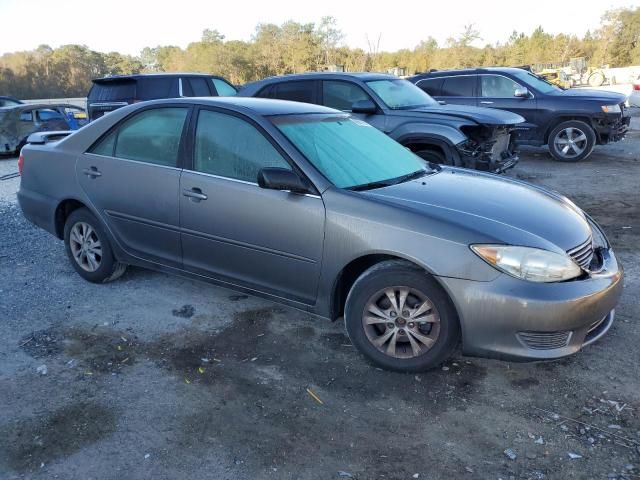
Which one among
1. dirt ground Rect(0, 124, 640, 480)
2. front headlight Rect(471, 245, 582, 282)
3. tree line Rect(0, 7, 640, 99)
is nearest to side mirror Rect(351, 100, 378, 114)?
dirt ground Rect(0, 124, 640, 480)

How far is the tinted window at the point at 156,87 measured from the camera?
11.0 m

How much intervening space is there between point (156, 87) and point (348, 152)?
8.35 metres

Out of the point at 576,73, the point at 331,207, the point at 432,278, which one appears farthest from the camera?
the point at 576,73

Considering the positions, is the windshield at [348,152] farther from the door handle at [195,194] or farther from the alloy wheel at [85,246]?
the alloy wheel at [85,246]

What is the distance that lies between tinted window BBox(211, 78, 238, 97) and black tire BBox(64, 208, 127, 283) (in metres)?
7.33

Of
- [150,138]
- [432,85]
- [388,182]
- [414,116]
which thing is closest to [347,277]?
[388,182]

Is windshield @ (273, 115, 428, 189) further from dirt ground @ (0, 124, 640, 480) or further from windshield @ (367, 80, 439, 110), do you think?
windshield @ (367, 80, 439, 110)

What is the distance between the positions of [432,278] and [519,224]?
2.11 feet

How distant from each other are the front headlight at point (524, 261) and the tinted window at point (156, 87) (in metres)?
9.40

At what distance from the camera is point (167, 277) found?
499 cm

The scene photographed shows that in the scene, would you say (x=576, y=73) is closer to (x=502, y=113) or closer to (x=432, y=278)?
(x=502, y=113)

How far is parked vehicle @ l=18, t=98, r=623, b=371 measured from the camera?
3.01 m

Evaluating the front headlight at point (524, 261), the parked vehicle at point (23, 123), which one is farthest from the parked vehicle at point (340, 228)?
the parked vehicle at point (23, 123)

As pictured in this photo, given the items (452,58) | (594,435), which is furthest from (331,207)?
(452,58)
